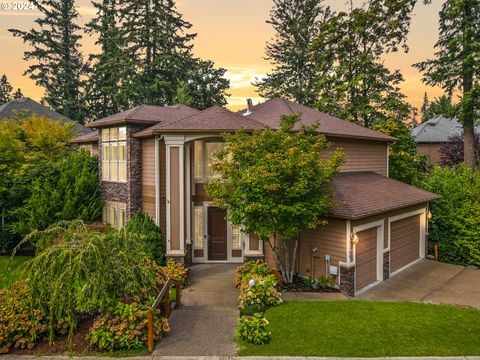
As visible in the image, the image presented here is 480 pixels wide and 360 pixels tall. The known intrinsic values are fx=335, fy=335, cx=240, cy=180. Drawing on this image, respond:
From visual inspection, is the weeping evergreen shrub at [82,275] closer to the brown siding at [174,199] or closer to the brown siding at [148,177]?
the brown siding at [174,199]

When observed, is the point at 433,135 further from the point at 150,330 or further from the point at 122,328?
the point at 122,328

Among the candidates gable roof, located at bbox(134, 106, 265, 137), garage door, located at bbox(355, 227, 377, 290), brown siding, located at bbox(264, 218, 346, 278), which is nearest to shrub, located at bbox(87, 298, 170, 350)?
brown siding, located at bbox(264, 218, 346, 278)

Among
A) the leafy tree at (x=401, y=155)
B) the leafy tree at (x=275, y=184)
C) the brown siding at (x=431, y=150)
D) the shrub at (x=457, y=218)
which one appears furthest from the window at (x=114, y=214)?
the brown siding at (x=431, y=150)

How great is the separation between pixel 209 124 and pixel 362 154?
819cm

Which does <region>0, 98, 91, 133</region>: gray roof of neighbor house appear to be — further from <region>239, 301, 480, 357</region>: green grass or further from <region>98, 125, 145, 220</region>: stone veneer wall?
<region>239, 301, 480, 357</region>: green grass

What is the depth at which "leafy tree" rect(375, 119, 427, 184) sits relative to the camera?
21688mm

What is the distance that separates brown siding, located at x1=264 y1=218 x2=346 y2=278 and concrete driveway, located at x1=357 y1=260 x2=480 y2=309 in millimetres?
1573

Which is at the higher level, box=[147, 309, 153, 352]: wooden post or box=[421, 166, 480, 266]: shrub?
box=[421, 166, 480, 266]: shrub

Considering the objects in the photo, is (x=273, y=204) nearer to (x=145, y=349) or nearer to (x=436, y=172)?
(x=145, y=349)

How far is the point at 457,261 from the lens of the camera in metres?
14.8

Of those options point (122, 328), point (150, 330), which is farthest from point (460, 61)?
point (122, 328)

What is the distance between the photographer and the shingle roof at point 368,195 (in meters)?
11.4

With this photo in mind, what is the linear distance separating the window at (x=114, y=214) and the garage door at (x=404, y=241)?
38.5ft

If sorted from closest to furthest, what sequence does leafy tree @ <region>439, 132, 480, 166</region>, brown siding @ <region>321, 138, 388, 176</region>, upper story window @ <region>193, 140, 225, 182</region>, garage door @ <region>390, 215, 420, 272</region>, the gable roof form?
the gable roof → garage door @ <region>390, 215, 420, 272</region> → upper story window @ <region>193, 140, 225, 182</region> → brown siding @ <region>321, 138, 388, 176</region> → leafy tree @ <region>439, 132, 480, 166</region>
